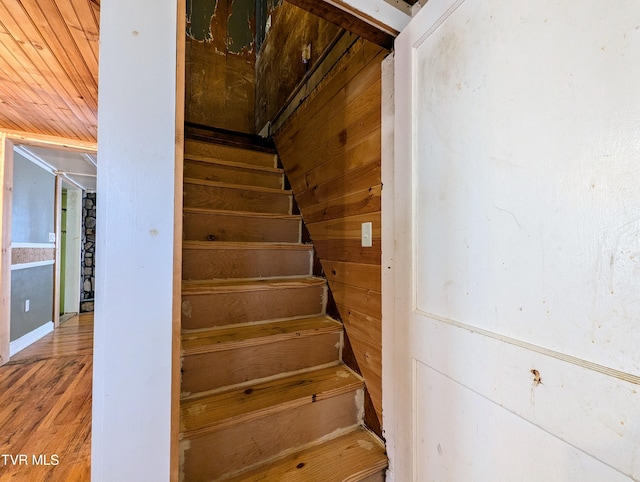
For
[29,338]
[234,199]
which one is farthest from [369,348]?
[29,338]

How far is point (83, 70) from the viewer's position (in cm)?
156

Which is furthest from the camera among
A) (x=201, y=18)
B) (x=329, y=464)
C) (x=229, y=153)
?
(x=201, y=18)

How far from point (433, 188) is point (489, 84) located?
12.0 inches

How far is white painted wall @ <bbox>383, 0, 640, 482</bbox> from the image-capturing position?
47 centimetres

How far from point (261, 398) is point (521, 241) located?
1.13m

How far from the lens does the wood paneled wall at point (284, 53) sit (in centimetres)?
188

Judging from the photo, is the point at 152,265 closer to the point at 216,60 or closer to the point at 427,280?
the point at 427,280

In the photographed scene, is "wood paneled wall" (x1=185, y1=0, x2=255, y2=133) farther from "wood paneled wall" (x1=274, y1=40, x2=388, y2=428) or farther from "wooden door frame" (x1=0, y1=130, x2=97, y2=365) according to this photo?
"wood paneled wall" (x1=274, y1=40, x2=388, y2=428)

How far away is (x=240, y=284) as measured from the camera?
4.84 feet

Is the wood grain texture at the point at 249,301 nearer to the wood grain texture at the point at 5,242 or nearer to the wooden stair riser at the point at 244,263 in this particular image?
the wooden stair riser at the point at 244,263

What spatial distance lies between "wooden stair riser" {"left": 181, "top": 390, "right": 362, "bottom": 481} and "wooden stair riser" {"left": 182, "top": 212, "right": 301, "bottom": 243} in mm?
1063

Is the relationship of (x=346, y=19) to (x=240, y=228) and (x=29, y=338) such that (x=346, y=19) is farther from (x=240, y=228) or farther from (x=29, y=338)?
(x=29, y=338)

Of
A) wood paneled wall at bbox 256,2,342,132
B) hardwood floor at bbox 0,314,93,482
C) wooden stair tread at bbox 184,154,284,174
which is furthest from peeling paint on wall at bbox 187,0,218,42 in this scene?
hardwood floor at bbox 0,314,93,482

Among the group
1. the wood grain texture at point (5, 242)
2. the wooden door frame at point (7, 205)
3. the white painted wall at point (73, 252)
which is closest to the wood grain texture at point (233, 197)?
the wooden door frame at point (7, 205)
